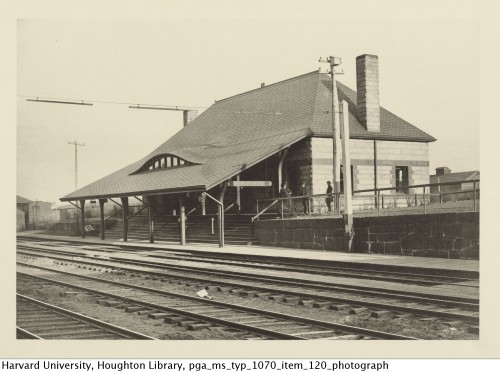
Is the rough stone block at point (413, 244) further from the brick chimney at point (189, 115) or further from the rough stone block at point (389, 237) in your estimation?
the brick chimney at point (189, 115)

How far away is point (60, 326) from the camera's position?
10.2 metres

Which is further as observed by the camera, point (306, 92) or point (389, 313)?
point (306, 92)

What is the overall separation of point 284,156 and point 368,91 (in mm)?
5336

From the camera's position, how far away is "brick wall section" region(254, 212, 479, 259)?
1700 centimetres


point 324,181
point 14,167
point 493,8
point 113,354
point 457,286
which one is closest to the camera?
point 113,354

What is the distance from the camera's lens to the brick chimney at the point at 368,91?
96.3 ft

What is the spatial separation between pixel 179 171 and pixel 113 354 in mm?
22948

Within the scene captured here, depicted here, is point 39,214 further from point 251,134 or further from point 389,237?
point 389,237

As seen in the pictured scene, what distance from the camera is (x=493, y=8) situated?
29.3 feet

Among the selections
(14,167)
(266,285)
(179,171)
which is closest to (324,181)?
(179,171)

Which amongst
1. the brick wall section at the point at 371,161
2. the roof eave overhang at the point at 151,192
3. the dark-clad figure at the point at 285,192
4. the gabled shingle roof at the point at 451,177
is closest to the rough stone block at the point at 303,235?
the dark-clad figure at the point at 285,192

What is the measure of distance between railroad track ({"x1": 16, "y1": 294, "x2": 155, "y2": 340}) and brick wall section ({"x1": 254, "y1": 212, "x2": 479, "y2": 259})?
34.4 ft

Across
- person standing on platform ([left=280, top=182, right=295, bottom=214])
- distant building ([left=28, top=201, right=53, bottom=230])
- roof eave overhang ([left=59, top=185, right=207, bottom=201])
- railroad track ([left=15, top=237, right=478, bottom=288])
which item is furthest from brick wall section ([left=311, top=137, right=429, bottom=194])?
distant building ([left=28, top=201, right=53, bottom=230])

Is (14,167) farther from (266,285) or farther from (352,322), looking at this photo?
(266,285)
